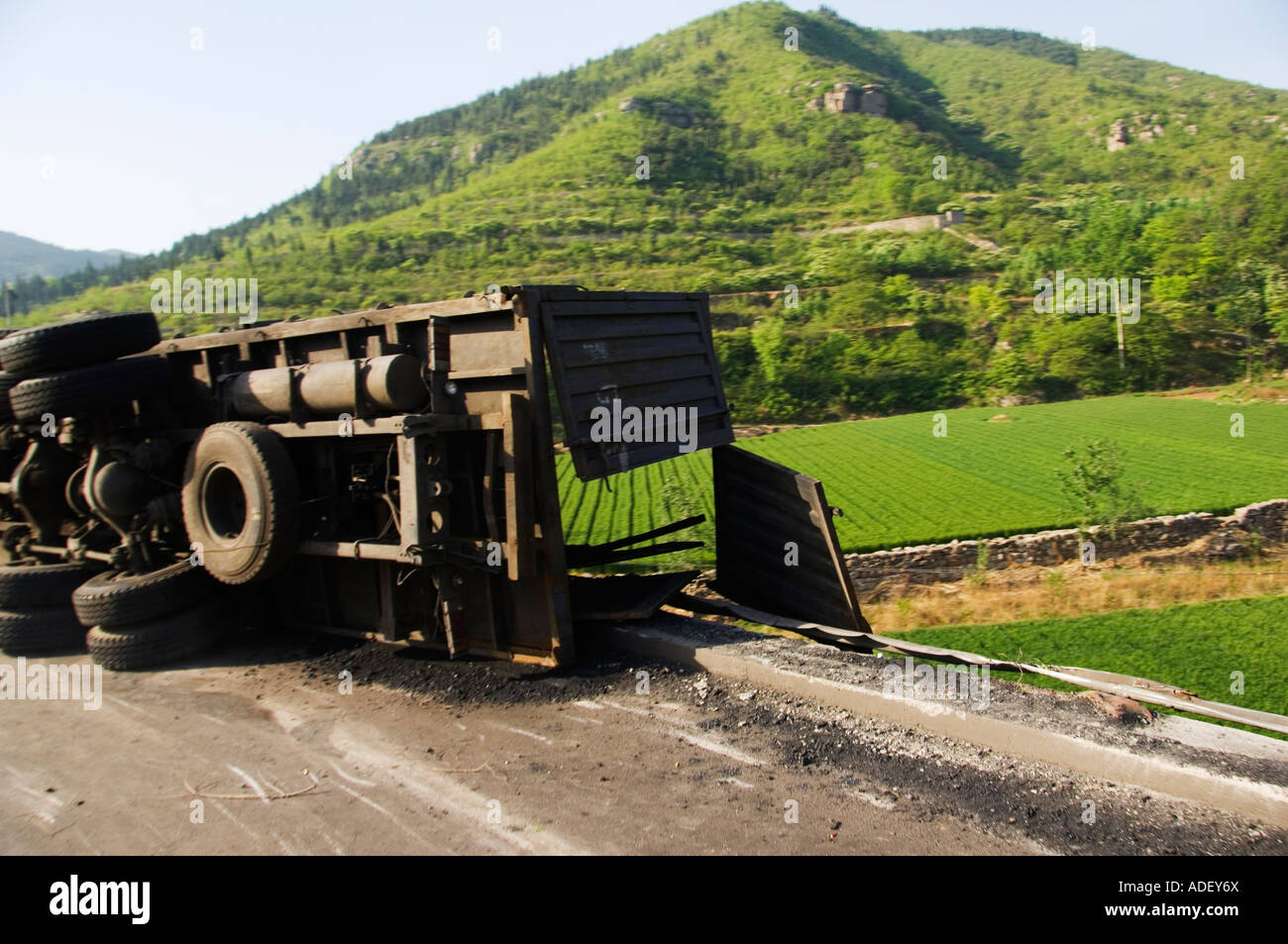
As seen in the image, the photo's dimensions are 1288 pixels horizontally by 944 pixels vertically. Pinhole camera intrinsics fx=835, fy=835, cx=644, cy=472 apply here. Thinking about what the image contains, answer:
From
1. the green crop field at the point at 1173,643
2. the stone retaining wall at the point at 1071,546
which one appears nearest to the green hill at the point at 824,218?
the stone retaining wall at the point at 1071,546

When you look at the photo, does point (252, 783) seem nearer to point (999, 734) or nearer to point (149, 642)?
point (149, 642)

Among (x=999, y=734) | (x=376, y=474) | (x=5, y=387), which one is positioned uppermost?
(x=5, y=387)

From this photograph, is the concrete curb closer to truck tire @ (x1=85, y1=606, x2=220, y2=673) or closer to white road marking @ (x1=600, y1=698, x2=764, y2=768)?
white road marking @ (x1=600, y1=698, x2=764, y2=768)

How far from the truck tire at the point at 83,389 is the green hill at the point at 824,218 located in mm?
49683

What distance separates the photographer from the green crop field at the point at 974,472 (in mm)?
27141

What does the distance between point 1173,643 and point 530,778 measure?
1550cm

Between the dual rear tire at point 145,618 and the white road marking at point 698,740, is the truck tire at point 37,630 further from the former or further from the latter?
the white road marking at point 698,740

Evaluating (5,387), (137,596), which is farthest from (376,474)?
(5,387)

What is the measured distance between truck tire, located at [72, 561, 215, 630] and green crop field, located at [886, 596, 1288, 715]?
12.4 meters

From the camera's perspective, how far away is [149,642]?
6957 mm

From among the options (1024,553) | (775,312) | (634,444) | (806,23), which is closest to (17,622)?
(634,444)

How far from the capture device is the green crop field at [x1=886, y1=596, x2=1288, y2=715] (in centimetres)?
1397

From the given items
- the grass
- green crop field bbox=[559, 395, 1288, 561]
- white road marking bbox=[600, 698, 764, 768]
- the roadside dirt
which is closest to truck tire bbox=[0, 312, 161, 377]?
the roadside dirt

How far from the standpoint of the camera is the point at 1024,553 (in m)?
Answer: 24.2
